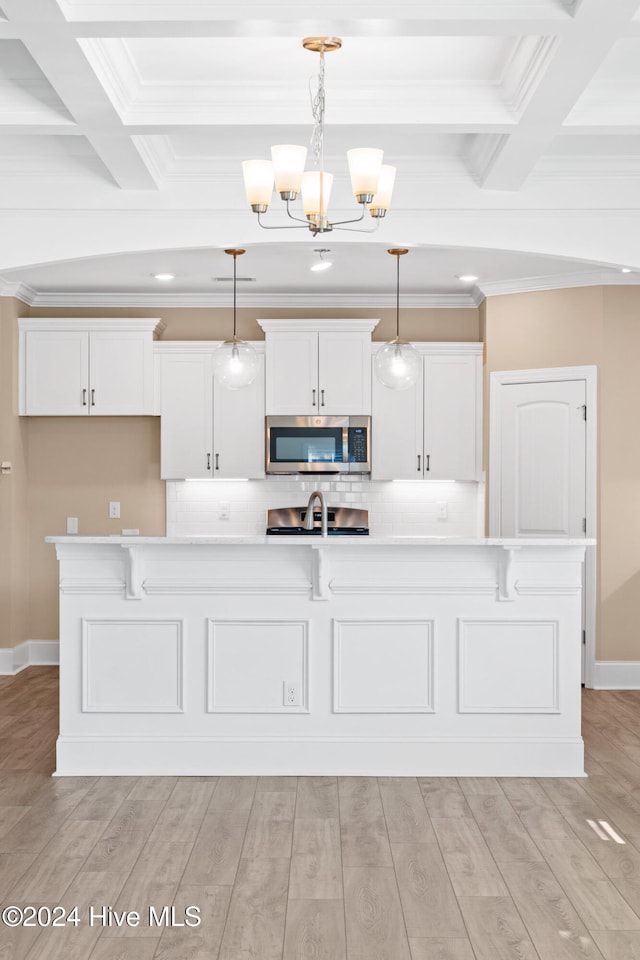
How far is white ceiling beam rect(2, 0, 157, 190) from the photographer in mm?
2816

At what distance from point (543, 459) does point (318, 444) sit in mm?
1600

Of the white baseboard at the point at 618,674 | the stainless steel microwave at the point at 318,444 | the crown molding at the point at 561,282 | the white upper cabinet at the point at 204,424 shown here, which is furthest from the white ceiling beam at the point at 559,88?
the white baseboard at the point at 618,674

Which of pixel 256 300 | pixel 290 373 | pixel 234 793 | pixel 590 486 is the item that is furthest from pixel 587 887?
pixel 256 300

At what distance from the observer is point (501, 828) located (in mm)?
3654

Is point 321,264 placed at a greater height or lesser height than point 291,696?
greater

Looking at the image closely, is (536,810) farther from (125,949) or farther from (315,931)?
(125,949)

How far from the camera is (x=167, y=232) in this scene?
4.54 meters

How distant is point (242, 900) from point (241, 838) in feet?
1.74

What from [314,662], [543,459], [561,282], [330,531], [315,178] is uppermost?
[561,282]

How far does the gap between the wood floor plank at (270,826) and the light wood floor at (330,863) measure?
10mm

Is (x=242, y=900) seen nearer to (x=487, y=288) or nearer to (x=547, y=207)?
(x=547, y=207)

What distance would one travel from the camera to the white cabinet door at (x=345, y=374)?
6.79 metres

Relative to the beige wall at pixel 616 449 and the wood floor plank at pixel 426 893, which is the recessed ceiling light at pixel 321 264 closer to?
the beige wall at pixel 616 449

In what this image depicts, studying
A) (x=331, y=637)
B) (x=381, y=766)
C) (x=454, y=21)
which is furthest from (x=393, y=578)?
(x=454, y=21)
